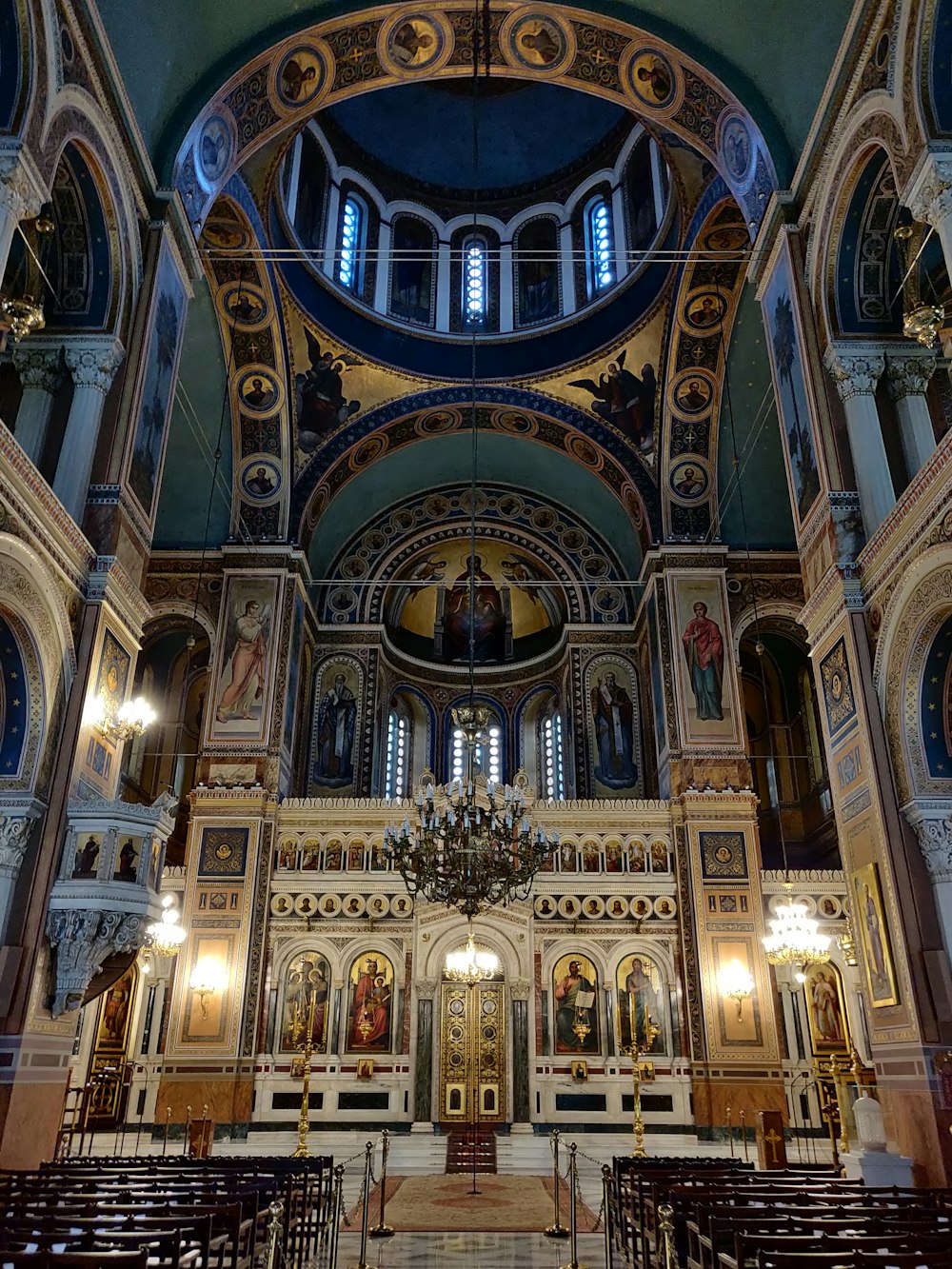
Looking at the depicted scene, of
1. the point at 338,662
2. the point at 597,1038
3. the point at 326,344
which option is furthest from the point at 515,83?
the point at 597,1038

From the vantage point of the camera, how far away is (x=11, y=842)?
8453mm

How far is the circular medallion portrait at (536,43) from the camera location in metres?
12.9

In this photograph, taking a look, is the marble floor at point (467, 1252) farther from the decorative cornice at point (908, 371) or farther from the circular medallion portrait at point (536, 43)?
the circular medallion portrait at point (536, 43)

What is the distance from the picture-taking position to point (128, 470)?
1025 cm

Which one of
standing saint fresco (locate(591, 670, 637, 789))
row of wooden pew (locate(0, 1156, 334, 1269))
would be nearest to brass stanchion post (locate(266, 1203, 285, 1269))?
row of wooden pew (locate(0, 1156, 334, 1269))

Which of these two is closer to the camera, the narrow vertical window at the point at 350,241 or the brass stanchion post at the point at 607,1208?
the brass stanchion post at the point at 607,1208

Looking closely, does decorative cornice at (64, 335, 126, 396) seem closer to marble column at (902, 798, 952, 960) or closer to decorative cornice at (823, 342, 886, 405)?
decorative cornice at (823, 342, 886, 405)

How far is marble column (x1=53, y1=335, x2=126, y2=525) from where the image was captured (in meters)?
9.77

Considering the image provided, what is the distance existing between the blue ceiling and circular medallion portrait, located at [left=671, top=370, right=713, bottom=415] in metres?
5.85

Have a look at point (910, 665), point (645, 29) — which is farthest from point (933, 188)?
point (645, 29)

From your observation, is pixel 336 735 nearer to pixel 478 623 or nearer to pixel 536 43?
pixel 478 623

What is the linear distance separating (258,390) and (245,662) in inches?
203

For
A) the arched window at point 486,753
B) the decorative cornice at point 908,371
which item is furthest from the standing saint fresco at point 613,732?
the decorative cornice at point 908,371

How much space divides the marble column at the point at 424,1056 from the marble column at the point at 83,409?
10.3 metres
